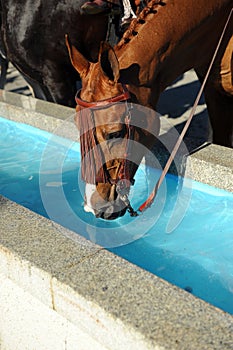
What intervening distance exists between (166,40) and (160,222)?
5.14ft

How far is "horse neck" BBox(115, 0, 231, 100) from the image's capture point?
2525mm

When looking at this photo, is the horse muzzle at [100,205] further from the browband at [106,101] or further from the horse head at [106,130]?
the browband at [106,101]

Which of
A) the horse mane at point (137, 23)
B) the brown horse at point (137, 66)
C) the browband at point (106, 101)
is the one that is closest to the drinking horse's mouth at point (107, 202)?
the brown horse at point (137, 66)

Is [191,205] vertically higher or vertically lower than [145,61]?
lower

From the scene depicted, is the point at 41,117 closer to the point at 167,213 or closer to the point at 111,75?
the point at 167,213

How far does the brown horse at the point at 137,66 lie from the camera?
2.36 m

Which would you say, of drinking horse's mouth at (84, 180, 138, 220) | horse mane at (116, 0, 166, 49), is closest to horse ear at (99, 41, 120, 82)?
horse mane at (116, 0, 166, 49)

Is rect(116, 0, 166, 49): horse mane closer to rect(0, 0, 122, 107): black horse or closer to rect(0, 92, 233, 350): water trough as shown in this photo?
rect(0, 92, 233, 350): water trough

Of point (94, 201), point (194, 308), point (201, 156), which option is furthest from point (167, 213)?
point (194, 308)

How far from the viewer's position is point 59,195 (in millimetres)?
4273

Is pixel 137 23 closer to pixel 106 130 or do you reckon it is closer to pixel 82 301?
pixel 106 130

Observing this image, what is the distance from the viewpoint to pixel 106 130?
93.0 inches

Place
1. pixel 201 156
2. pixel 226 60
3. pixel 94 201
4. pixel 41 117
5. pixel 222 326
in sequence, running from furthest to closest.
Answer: pixel 41 117 → pixel 201 156 → pixel 226 60 → pixel 94 201 → pixel 222 326

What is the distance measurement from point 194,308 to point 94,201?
86 centimetres
